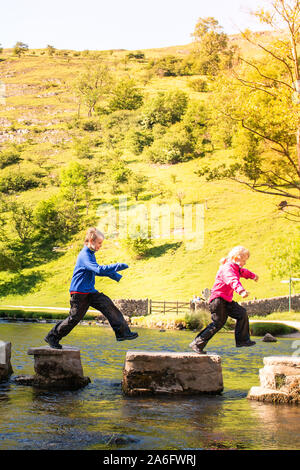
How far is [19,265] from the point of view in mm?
63594

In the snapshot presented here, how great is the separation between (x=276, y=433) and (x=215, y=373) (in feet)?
9.30

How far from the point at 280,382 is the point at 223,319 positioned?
1.51 meters

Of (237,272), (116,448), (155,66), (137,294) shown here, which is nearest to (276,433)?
(116,448)

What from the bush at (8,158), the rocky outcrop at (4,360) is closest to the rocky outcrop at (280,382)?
the rocky outcrop at (4,360)

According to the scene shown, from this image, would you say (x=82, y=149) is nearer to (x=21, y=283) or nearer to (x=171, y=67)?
(x=21, y=283)

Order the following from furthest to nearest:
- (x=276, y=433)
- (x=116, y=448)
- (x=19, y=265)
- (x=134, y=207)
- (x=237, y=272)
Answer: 1. (x=134, y=207)
2. (x=19, y=265)
3. (x=237, y=272)
4. (x=276, y=433)
5. (x=116, y=448)

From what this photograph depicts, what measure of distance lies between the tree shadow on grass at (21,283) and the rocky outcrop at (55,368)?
48383 mm

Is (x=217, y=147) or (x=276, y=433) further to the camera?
(x=217, y=147)

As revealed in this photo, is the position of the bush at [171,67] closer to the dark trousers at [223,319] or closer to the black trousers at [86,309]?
the dark trousers at [223,319]

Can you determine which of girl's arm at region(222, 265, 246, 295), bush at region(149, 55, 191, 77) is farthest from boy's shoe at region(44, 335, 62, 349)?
bush at region(149, 55, 191, 77)

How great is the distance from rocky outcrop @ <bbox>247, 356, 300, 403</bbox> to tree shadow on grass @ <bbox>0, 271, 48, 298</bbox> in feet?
164

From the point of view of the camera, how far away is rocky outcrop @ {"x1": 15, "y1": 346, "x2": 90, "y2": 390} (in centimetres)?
1002

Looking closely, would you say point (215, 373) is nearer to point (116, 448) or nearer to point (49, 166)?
point (116, 448)

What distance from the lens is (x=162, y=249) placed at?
198ft
